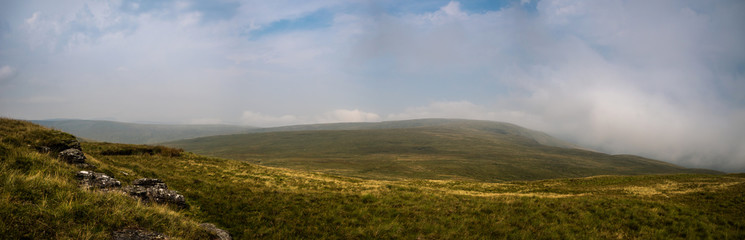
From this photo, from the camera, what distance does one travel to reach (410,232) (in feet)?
44.5

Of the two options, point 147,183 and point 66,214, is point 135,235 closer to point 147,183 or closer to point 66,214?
point 66,214

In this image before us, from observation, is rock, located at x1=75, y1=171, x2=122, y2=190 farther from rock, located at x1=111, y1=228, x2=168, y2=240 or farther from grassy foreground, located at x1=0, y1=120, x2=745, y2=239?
rock, located at x1=111, y1=228, x2=168, y2=240

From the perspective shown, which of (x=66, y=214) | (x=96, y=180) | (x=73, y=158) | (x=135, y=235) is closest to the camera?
(x=66, y=214)

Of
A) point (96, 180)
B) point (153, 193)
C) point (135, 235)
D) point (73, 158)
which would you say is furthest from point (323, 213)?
point (73, 158)

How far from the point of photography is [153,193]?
12.6m

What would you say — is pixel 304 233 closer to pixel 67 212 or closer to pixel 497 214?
pixel 67 212

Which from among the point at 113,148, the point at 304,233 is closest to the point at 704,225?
the point at 304,233

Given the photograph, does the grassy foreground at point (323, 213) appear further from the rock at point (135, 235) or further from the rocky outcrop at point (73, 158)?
the rocky outcrop at point (73, 158)

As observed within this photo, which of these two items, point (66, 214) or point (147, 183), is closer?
point (66, 214)

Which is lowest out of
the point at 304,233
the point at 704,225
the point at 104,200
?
the point at 304,233

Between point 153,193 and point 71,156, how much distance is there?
7555 millimetres

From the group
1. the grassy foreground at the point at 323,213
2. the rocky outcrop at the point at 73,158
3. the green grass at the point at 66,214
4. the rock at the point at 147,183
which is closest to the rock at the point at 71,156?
the rocky outcrop at the point at 73,158

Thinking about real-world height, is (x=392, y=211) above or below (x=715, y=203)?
below

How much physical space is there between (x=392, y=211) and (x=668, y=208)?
17.4 metres
